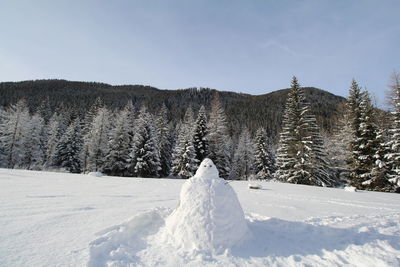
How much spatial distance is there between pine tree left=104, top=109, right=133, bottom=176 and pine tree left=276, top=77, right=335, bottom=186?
19.9 metres

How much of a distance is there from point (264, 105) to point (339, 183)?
113651mm

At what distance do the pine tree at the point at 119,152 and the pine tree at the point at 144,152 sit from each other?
1.31 meters

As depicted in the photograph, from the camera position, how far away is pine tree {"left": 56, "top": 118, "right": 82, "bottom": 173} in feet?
107

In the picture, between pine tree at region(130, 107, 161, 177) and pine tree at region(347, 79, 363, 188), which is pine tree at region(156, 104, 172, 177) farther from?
pine tree at region(347, 79, 363, 188)

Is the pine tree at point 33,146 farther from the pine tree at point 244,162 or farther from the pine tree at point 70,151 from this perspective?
the pine tree at point 244,162

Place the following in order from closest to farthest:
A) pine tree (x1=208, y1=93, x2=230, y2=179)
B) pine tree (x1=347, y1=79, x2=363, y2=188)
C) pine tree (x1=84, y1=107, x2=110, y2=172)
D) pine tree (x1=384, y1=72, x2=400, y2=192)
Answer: pine tree (x1=384, y1=72, x2=400, y2=192) → pine tree (x1=347, y1=79, x2=363, y2=188) → pine tree (x1=208, y1=93, x2=230, y2=179) → pine tree (x1=84, y1=107, x2=110, y2=172)

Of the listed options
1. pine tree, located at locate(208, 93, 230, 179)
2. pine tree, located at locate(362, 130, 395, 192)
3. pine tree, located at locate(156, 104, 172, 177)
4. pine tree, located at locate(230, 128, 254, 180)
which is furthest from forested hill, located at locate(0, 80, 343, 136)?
pine tree, located at locate(362, 130, 395, 192)

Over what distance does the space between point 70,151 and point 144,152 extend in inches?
519

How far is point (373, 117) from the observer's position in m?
19.1

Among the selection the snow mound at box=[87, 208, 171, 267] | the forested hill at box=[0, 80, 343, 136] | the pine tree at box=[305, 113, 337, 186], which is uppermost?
the forested hill at box=[0, 80, 343, 136]

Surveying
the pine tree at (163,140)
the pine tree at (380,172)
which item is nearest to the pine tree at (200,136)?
the pine tree at (163,140)

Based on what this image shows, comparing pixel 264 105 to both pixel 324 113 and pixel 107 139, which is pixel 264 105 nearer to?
pixel 324 113

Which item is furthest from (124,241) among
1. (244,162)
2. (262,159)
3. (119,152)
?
(244,162)

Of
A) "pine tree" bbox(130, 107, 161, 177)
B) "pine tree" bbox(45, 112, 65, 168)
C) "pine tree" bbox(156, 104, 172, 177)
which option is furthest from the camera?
"pine tree" bbox(156, 104, 172, 177)
